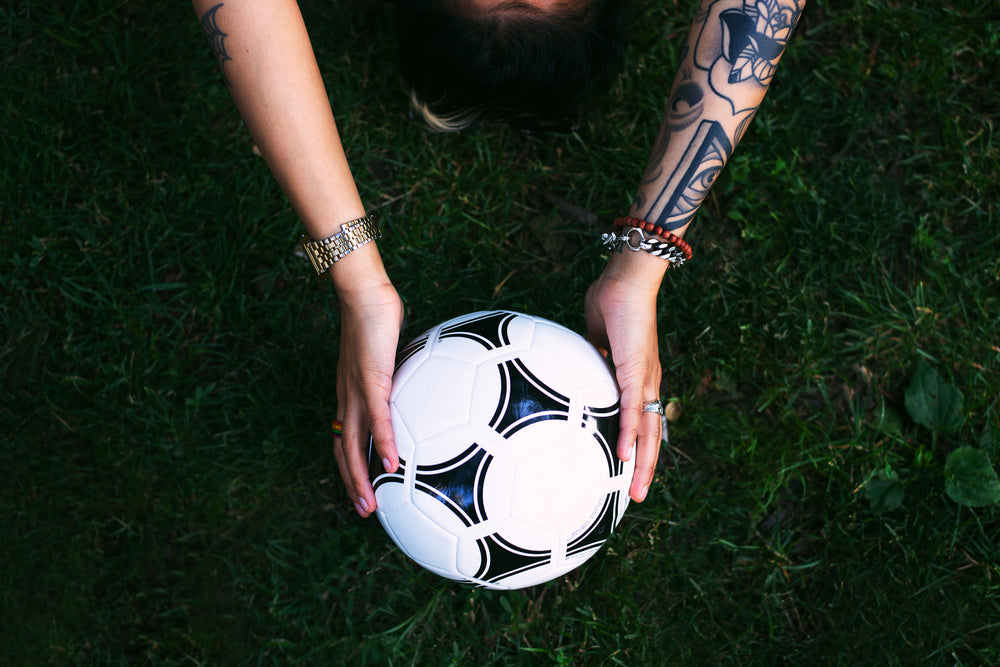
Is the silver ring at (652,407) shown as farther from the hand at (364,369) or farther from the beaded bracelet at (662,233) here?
the hand at (364,369)

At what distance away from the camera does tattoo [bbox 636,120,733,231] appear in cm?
220

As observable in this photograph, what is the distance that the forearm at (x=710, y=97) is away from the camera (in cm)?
212

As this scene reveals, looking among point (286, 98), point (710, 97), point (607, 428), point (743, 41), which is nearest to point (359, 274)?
point (286, 98)

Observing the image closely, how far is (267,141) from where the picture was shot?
6.77 ft

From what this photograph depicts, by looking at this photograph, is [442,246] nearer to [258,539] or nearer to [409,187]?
[409,187]

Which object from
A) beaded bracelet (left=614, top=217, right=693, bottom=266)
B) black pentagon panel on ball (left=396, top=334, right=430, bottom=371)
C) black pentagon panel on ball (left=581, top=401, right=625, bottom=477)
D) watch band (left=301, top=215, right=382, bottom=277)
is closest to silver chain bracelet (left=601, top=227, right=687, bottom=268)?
beaded bracelet (left=614, top=217, right=693, bottom=266)

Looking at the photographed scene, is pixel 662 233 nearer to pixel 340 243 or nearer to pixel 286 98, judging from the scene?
pixel 340 243

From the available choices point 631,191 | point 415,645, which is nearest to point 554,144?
point 631,191

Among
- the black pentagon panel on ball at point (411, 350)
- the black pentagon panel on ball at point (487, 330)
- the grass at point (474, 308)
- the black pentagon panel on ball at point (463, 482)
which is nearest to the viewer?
the black pentagon panel on ball at point (463, 482)

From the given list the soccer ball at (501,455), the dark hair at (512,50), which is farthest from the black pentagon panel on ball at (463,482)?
the dark hair at (512,50)

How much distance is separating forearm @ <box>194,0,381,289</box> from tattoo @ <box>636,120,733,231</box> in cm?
105

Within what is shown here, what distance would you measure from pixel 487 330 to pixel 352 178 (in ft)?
2.28

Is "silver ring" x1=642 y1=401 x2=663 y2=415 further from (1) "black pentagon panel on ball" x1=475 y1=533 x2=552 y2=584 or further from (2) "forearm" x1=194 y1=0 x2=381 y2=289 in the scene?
(2) "forearm" x1=194 y1=0 x2=381 y2=289

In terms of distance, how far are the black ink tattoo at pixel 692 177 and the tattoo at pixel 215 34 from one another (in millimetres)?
1455
